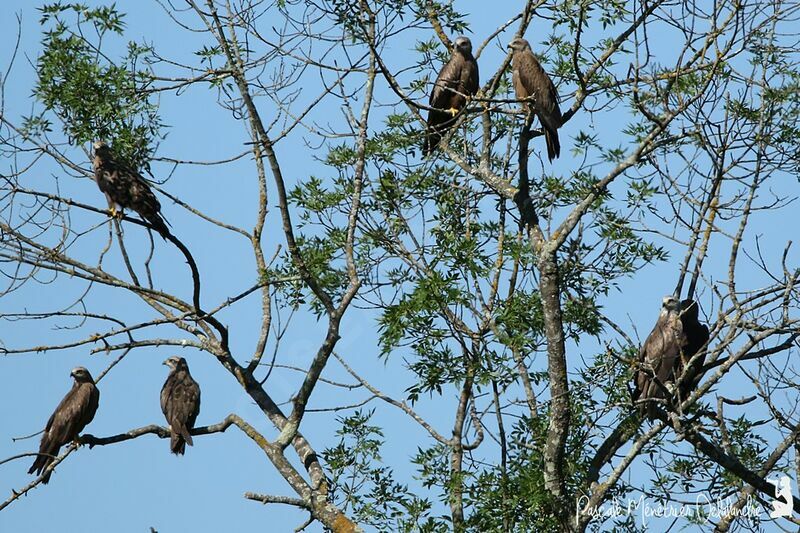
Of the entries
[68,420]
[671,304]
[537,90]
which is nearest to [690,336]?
[671,304]

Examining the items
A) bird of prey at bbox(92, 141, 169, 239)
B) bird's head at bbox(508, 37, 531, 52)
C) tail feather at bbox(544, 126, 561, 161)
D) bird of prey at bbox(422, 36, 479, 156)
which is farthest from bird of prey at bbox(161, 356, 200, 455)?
bird's head at bbox(508, 37, 531, 52)

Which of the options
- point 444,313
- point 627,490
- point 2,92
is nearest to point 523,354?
point 444,313

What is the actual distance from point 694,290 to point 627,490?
1.64 m

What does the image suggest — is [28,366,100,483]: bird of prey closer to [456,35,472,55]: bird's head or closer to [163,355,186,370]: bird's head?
[163,355,186,370]: bird's head

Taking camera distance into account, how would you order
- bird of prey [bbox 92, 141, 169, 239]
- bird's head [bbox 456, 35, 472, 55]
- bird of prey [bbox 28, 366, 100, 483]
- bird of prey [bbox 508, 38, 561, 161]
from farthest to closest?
bird's head [bbox 456, 35, 472, 55], bird of prey [bbox 28, 366, 100, 483], bird of prey [bbox 92, 141, 169, 239], bird of prey [bbox 508, 38, 561, 161]

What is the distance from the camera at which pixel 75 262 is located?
7.91 m

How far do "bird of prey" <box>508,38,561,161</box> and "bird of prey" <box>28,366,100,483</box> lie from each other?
4821mm

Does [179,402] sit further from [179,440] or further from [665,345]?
[665,345]

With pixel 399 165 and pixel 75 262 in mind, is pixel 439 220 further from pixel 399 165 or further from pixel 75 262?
pixel 75 262

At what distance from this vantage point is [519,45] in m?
9.38

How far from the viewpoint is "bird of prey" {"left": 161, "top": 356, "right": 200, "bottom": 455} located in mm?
9609

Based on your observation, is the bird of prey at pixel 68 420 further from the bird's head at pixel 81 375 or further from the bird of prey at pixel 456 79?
the bird of prey at pixel 456 79

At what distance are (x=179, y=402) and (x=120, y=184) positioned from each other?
7.87 feet

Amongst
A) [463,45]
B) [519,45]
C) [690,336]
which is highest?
[463,45]
